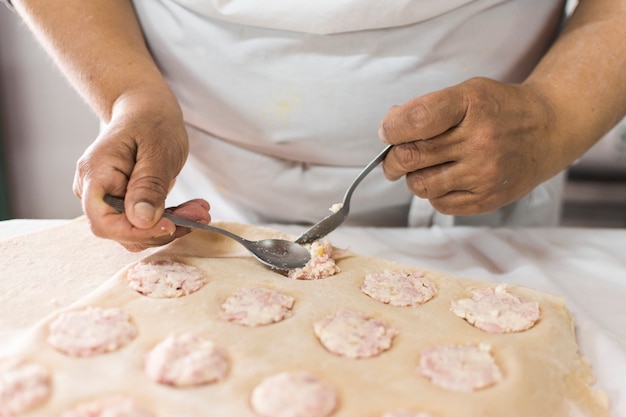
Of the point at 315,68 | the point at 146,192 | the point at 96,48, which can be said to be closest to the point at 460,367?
the point at 146,192

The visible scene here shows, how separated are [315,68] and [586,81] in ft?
1.76

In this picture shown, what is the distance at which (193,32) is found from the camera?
1220mm

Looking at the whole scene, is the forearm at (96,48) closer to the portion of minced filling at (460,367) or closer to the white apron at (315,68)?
the white apron at (315,68)

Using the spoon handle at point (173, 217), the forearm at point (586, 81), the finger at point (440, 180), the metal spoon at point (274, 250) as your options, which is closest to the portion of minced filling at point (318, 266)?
the metal spoon at point (274, 250)

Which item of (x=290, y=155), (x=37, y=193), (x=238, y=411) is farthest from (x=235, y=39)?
(x=37, y=193)

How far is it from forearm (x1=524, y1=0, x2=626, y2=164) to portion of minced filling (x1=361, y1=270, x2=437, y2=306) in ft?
1.41

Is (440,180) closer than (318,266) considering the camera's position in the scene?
No

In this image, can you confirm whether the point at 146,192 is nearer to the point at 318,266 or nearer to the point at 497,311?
the point at 318,266

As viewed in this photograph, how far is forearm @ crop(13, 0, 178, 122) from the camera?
1.14m

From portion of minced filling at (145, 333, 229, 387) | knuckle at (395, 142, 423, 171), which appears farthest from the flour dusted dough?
knuckle at (395, 142, 423, 171)

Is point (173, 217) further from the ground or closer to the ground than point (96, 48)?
closer to the ground

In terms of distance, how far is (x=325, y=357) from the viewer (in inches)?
29.3

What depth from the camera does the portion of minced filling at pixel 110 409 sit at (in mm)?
618

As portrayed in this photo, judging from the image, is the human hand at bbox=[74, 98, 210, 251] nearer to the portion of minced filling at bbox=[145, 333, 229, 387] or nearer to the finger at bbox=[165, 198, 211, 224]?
the finger at bbox=[165, 198, 211, 224]
